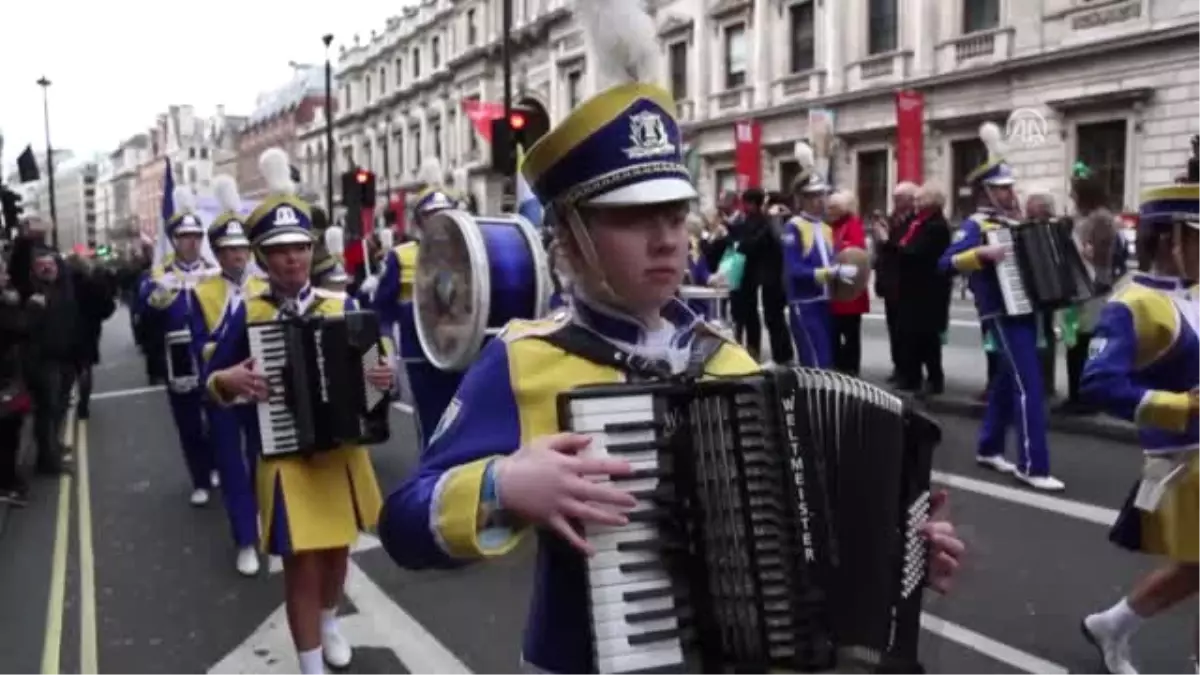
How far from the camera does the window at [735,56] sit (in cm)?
3422

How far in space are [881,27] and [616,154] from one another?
29017mm

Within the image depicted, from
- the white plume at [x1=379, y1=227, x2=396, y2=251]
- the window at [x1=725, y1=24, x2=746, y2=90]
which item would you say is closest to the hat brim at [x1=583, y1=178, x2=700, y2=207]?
the white plume at [x1=379, y1=227, x2=396, y2=251]

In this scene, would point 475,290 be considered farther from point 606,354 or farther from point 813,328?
point 813,328

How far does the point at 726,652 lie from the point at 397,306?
19.6 feet

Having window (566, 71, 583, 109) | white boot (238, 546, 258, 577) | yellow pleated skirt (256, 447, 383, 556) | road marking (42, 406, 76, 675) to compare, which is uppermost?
window (566, 71, 583, 109)

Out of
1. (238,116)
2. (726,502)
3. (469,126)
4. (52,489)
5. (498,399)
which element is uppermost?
(238,116)

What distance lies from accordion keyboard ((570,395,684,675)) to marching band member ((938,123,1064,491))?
620 cm

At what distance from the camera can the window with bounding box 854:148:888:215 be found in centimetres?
2916

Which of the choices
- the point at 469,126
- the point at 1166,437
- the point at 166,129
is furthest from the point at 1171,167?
the point at 166,129

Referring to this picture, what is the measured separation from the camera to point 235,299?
559cm

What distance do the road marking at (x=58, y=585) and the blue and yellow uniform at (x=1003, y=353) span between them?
5771 millimetres

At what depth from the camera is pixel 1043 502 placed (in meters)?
7.12

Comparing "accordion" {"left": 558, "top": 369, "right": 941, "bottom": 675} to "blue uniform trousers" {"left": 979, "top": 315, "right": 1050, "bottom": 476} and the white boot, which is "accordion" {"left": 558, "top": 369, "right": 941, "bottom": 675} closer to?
the white boot

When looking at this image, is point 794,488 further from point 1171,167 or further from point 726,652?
point 1171,167
